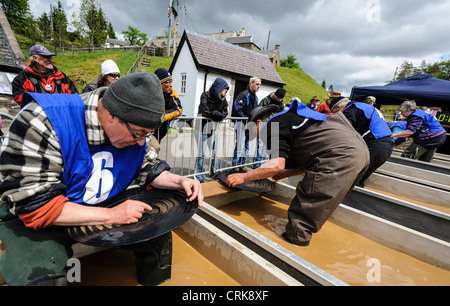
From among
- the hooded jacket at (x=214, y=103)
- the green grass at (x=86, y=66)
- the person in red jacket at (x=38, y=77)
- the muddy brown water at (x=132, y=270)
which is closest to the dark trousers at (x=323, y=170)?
the muddy brown water at (x=132, y=270)

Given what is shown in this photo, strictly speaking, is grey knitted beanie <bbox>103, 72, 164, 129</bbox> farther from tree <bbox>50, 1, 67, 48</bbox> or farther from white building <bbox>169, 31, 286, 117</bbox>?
tree <bbox>50, 1, 67, 48</bbox>

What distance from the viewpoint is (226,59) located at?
1727 cm

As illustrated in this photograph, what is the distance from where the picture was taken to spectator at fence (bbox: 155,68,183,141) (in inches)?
153

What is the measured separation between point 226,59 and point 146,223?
58.1ft

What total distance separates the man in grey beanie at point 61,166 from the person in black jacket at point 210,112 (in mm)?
3012

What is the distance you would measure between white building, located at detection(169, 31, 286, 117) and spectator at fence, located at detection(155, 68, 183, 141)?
1190 centimetres

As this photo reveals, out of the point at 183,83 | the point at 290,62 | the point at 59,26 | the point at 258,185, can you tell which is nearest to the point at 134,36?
the point at 59,26

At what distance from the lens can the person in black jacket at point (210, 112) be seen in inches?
182

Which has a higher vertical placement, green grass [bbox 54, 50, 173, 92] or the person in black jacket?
green grass [bbox 54, 50, 173, 92]

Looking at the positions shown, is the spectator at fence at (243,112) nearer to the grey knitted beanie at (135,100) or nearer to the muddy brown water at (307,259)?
the muddy brown water at (307,259)

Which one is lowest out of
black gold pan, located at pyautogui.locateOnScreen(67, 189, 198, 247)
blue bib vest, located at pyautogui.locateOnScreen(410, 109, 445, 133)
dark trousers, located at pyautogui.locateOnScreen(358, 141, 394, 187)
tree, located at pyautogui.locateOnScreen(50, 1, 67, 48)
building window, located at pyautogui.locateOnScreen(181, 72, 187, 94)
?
black gold pan, located at pyautogui.locateOnScreen(67, 189, 198, 247)

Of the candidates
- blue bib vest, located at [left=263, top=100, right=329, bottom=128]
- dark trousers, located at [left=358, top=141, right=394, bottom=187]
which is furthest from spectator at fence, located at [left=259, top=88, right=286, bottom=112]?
blue bib vest, located at [left=263, top=100, right=329, bottom=128]

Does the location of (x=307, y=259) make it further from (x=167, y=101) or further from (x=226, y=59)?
(x=226, y=59)
